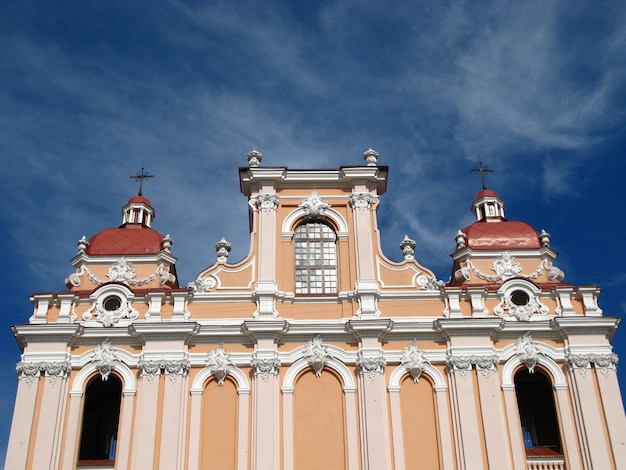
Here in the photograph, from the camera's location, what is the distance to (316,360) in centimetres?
2523

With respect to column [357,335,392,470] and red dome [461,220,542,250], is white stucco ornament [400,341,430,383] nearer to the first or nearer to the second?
column [357,335,392,470]

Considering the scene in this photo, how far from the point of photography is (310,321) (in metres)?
26.1

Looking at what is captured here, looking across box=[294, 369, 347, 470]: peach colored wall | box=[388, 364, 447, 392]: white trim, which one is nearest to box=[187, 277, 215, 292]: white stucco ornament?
box=[294, 369, 347, 470]: peach colored wall

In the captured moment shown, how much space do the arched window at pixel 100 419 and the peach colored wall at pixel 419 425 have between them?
29.2 ft

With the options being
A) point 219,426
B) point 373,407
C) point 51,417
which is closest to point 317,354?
point 373,407

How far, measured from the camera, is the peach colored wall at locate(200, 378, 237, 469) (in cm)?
2392

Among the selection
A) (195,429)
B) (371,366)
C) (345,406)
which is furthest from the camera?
(371,366)

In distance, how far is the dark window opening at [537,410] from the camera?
2767cm

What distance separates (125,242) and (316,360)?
317 inches

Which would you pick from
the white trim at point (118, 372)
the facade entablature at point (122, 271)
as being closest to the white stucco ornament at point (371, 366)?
the white trim at point (118, 372)

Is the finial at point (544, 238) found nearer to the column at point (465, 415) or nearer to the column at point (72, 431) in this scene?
the column at point (465, 415)

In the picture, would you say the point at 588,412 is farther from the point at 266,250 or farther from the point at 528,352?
the point at 266,250

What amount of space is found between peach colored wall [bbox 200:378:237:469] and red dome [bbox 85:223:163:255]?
5877 millimetres

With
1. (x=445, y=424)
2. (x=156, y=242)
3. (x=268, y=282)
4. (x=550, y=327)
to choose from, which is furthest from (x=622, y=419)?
(x=156, y=242)
